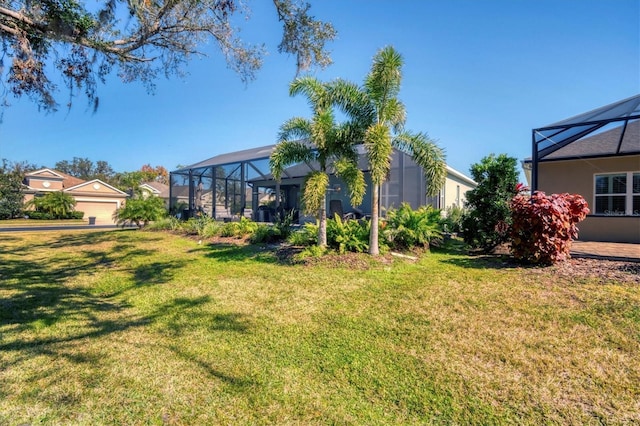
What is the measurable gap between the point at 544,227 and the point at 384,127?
143 inches

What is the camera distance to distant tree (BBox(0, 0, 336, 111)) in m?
5.29

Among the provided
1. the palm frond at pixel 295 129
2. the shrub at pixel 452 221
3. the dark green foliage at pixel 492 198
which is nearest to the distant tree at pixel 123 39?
the palm frond at pixel 295 129

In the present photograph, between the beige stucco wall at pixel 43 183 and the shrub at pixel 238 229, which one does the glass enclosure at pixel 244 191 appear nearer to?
the shrub at pixel 238 229

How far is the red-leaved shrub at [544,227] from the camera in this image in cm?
567

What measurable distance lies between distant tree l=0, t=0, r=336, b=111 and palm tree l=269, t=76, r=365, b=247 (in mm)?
1071

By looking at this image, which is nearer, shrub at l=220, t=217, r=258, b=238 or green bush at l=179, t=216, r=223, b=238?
shrub at l=220, t=217, r=258, b=238

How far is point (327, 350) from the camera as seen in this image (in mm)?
3111

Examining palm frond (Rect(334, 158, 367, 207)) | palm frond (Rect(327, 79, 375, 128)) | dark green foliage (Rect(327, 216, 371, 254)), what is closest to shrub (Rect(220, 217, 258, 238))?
dark green foliage (Rect(327, 216, 371, 254))

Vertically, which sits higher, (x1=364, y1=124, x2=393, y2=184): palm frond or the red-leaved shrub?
(x1=364, y1=124, x2=393, y2=184): palm frond

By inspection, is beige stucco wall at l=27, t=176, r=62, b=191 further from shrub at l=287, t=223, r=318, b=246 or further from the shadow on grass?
shrub at l=287, t=223, r=318, b=246

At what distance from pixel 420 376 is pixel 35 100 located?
28.1 feet

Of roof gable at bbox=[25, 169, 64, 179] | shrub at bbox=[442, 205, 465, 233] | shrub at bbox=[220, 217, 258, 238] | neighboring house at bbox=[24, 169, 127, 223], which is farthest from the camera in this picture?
roof gable at bbox=[25, 169, 64, 179]

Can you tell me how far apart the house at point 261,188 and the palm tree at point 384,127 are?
4164 millimetres

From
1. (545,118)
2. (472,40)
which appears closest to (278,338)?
(472,40)
